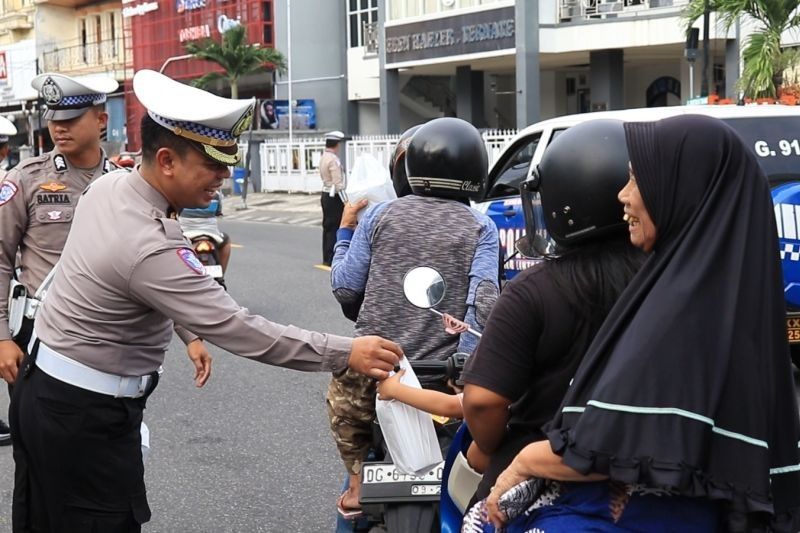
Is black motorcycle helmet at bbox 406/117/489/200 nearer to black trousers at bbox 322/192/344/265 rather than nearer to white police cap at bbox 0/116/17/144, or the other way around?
white police cap at bbox 0/116/17/144

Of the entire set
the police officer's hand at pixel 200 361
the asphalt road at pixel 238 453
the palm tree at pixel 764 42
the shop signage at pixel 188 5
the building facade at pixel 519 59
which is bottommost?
the asphalt road at pixel 238 453

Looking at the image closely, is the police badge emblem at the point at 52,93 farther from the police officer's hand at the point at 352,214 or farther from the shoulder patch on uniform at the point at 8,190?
the police officer's hand at the point at 352,214

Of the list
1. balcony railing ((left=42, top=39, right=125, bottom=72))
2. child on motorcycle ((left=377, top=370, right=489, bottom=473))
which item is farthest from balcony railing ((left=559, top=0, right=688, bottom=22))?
balcony railing ((left=42, top=39, right=125, bottom=72))

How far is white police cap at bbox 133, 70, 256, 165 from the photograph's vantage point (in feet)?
10.1

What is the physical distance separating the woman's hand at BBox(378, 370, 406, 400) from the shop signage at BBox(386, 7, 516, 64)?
23.5 meters

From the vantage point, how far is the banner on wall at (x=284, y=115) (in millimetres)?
35812

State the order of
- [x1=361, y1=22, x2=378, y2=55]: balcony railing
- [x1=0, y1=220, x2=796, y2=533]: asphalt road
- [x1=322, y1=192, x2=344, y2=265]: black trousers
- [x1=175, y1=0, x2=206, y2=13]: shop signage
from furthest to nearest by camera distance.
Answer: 1. [x1=175, y1=0, x2=206, y2=13]: shop signage
2. [x1=361, y1=22, x2=378, y2=55]: balcony railing
3. [x1=322, y1=192, x2=344, y2=265]: black trousers
4. [x1=0, y1=220, x2=796, y2=533]: asphalt road

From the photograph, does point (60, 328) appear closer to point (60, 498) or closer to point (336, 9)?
Result: point (60, 498)

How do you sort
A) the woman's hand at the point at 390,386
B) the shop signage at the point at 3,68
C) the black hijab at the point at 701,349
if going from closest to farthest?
the black hijab at the point at 701,349 → the woman's hand at the point at 390,386 → the shop signage at the point at 3,68

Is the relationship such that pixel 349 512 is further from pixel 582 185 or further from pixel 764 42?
pixel 764 42

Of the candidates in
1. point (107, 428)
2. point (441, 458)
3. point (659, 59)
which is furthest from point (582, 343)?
point (659, 59)

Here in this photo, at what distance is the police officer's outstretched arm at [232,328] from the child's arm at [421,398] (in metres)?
0.04

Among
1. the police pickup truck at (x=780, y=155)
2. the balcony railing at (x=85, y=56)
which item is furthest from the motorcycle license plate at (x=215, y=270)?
the balcony railing at (x=85, y=56)

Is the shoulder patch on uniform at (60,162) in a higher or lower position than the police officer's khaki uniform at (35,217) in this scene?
higher
